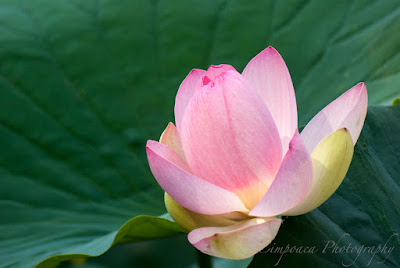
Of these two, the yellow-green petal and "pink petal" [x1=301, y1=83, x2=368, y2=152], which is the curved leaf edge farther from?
"pink petal" [x1=301, y1=83, x2=368, y2=152]

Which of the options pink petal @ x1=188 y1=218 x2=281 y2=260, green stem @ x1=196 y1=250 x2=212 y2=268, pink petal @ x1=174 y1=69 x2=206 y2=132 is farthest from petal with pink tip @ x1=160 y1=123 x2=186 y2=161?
green stem @ x1=196 y1=250 x2=212 y2=268

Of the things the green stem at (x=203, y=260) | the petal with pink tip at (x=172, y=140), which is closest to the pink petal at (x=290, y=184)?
the petal with pink tip at (x=172, y=140)

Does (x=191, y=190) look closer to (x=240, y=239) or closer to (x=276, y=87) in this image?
(x=240, y=239)

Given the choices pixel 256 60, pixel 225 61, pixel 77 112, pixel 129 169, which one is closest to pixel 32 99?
pixel 77 112

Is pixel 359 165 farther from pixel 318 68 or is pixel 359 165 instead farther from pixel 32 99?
pixel 32 99

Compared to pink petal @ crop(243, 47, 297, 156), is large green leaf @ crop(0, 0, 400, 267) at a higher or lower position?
higher

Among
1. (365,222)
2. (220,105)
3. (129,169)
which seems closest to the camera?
(220,105)

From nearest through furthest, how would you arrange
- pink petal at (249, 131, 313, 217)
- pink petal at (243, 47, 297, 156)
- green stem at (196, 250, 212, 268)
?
1. pink petal at (249, 131, 313, 217)
2. pink petal at (243, 47, 297, 156)
3. green stem at (196, 250, 212, 268)
